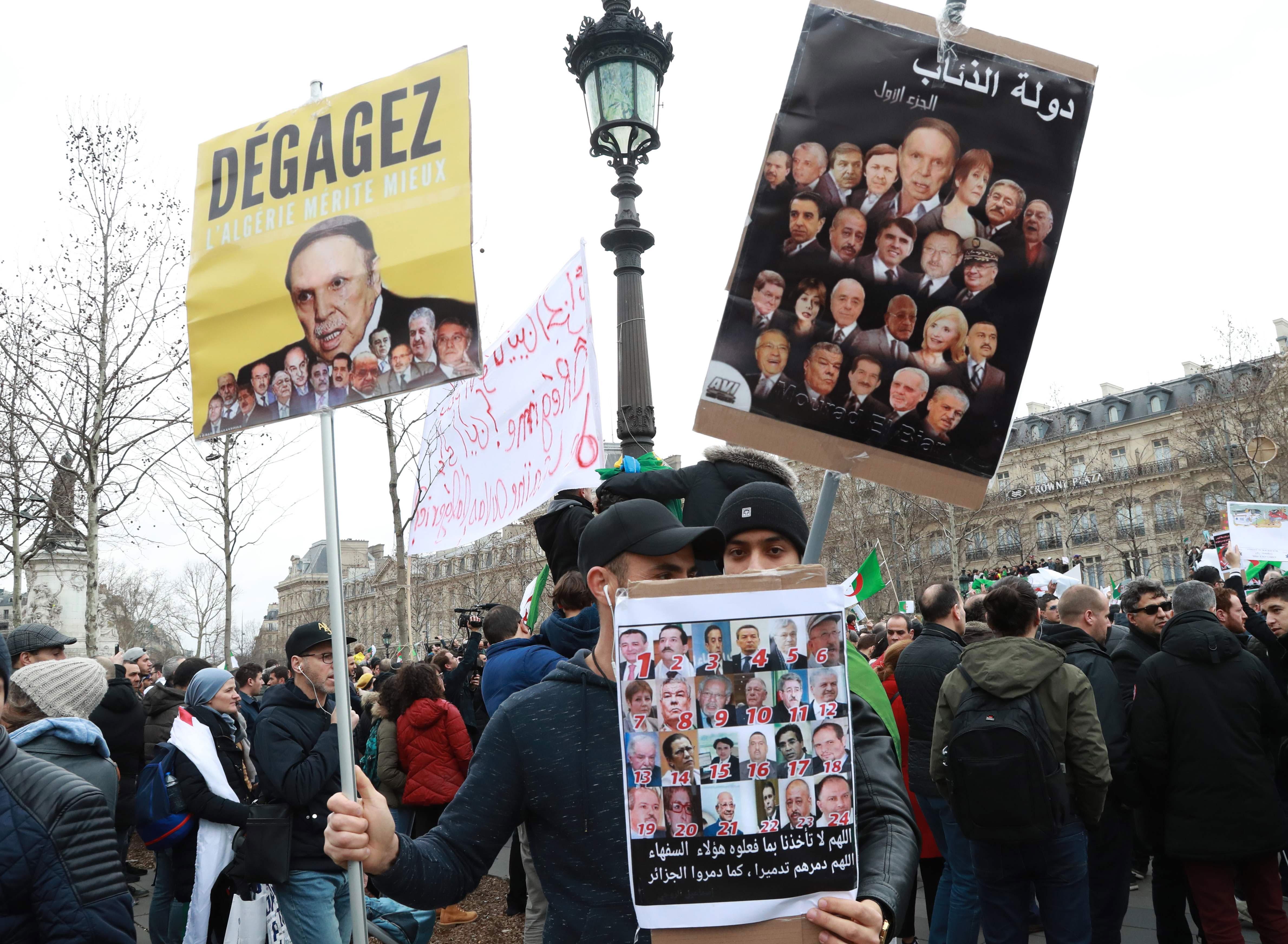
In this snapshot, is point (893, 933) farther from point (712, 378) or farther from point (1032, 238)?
point (1032, 238)

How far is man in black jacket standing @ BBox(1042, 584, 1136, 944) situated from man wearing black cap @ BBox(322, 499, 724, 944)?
3.85 metres

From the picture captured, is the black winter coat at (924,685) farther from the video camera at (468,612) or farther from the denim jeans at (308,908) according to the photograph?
the video camera at (468,612)

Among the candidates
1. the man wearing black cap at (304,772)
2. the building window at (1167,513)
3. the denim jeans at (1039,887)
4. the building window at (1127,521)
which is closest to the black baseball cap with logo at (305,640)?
the man wearing black cap at (304,772)

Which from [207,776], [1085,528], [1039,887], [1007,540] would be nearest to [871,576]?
[1039,887]

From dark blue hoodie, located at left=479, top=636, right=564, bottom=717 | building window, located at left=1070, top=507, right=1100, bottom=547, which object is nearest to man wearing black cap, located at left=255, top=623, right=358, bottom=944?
dark blue hoodie, located at left=479, top=636, right=564, bottom=717

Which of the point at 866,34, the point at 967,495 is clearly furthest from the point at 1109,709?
the point at 866,34

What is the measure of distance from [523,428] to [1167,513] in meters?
56.7

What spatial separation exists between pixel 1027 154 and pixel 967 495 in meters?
1.01

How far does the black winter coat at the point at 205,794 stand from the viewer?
217 inches

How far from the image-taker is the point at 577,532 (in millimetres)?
4008

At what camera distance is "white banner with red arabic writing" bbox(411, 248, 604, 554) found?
460 cm

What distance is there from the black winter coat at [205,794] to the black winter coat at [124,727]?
1.81 metres

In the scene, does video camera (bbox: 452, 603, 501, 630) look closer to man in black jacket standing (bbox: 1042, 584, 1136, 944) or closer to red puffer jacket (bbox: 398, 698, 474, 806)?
red puffer jacket (bbox: 398, 698, 474, 806)

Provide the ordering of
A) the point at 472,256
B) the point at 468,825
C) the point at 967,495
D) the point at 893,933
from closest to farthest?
1. the point at 893,933
2. the point at 468,825
3. the point at 472,256
4. the point at 967,495
